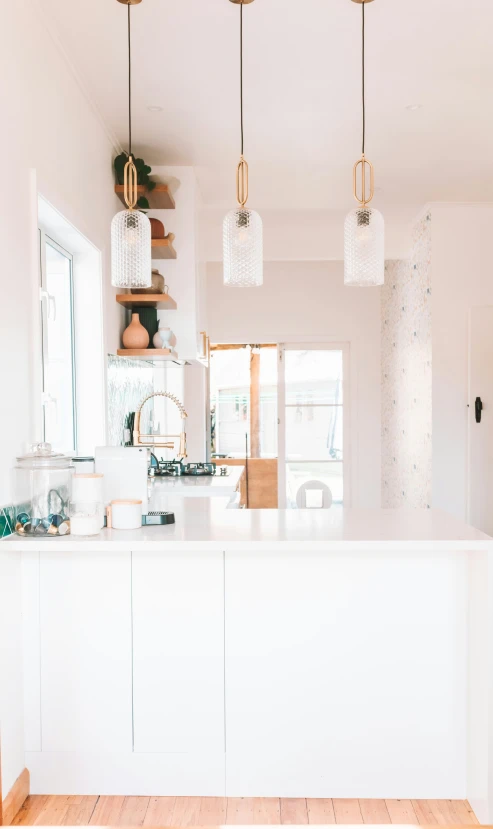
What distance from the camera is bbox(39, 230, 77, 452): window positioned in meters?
2.96

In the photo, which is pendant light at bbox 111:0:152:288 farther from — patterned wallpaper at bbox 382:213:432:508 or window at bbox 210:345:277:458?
window at bbox 210:345:277:458

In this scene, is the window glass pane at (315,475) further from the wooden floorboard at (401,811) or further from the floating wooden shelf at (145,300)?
the wooden floorboard at (401,811)

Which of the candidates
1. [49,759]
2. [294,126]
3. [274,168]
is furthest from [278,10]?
[49,759]

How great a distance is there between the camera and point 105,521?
2373 mm

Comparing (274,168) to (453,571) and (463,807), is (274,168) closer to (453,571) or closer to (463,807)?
(453,571)

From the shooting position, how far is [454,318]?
17.4 ft

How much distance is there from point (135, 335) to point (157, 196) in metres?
0.77

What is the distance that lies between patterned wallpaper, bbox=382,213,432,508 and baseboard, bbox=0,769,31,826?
379cm

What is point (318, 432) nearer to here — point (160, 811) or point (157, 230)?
point (157, 230)

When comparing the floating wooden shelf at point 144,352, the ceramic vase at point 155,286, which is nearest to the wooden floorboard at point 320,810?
the floating wooden shelf at point 144,352

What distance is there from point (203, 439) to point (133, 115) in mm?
4477

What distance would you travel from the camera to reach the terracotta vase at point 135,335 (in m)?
3.97

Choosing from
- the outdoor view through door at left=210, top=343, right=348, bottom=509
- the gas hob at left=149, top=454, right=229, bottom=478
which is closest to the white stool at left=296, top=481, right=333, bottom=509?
the gas hob at left=149, top=454, right=229, bottom=478

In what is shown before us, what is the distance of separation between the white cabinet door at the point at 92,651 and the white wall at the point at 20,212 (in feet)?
0.37
